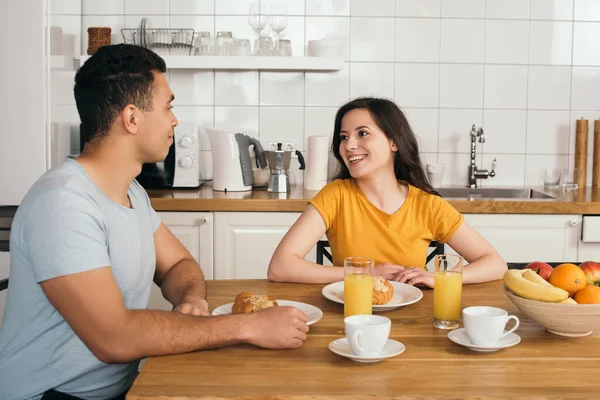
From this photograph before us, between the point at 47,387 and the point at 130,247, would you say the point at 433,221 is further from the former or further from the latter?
the point at 47,387

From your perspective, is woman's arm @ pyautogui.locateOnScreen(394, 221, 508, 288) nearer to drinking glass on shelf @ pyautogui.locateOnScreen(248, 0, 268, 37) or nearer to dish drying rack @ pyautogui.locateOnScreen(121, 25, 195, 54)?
drinking glass on shelf @ pyautogui.locateOnScreen(248, 0, 268, 37)

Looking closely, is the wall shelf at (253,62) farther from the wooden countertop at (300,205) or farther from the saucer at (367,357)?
the saucer at (367,357)

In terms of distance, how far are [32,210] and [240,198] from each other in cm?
169

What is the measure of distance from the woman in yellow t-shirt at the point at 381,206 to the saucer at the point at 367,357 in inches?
29.2

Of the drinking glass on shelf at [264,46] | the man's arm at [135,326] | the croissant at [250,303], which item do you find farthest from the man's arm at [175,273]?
the drinking glass on shelf at [264,46]

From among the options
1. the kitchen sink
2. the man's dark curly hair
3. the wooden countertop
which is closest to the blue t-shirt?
the man's dark curly hair

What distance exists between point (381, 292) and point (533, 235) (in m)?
1.65

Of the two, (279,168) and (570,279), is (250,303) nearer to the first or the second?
(570,279)

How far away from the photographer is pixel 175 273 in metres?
1.92

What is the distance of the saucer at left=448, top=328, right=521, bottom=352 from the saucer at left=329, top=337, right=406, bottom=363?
113 millimetres

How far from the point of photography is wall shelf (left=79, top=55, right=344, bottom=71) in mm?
3459

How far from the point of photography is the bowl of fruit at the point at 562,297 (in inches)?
57.3

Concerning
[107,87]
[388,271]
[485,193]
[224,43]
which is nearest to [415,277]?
[388,271]

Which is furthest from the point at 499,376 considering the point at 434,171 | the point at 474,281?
the point at 434,171
